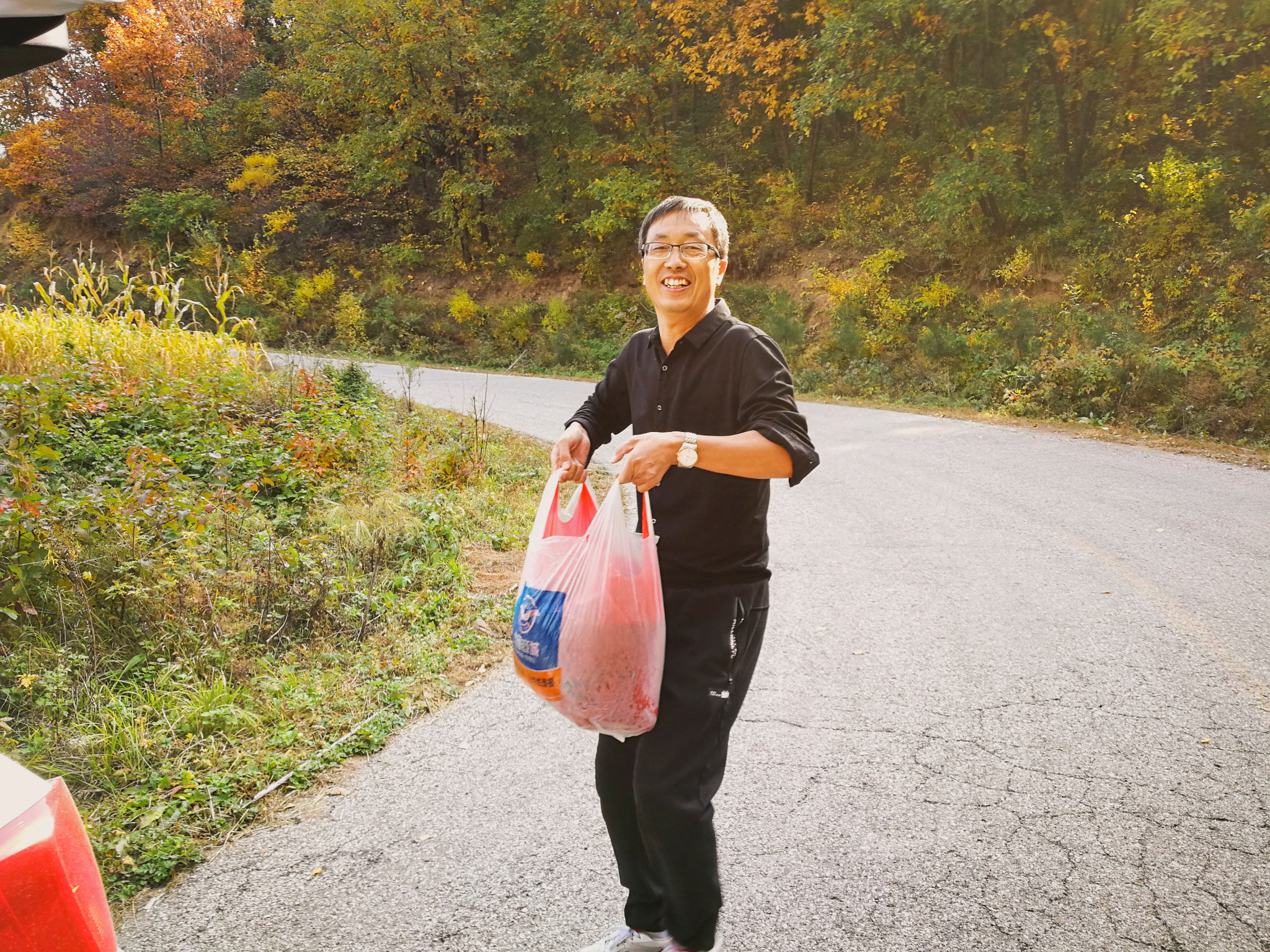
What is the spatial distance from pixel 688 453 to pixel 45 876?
56.1 inches

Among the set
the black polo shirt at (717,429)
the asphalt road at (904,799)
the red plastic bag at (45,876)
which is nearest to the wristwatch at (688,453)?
the black polo shirt at (717,429)

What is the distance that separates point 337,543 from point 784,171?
64.5 feet

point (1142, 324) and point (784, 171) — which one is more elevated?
point (784, 171)

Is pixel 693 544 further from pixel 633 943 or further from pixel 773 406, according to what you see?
pixel 633 943

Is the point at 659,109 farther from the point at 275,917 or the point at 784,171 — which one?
the point at 275,917

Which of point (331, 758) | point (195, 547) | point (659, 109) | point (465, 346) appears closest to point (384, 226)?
point (465, 346)

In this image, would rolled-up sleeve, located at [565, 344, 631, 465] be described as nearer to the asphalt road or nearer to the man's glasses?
the man's glasses

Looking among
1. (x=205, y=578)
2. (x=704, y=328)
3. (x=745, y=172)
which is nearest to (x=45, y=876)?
(x=704, y=328)

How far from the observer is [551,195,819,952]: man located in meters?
2.21

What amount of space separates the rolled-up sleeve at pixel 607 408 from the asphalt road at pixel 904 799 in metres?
1.47

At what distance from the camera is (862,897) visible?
111 inches

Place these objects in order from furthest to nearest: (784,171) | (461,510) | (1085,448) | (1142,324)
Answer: (784,171)
(1142,324)
(1085,448)
(461,510)

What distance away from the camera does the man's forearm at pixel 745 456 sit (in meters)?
2.14

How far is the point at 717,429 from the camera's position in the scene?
239 centimetres
